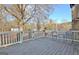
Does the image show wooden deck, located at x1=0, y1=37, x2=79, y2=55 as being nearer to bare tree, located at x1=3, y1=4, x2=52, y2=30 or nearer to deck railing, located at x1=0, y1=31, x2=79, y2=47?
deck railing, located at x1=0, y1=31, x2=79, y2=47

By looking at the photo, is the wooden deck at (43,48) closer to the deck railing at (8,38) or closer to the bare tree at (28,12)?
the deck railing at (8,38)

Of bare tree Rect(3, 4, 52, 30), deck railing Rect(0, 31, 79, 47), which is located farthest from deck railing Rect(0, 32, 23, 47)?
bare tree Rect(3, 4, 52, 30)

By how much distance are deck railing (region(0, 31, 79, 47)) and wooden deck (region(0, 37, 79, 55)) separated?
2.0 inches

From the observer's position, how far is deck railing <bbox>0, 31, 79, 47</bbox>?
8.30 ft

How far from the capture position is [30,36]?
2.64 m

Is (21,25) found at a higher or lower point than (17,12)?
lower

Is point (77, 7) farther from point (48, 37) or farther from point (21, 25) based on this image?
point (21, 25)

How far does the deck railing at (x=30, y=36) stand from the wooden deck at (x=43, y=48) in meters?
0.05

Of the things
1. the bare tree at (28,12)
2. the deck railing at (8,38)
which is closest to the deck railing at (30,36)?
the deck railing at (8,38)

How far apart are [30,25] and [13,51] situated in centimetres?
43
